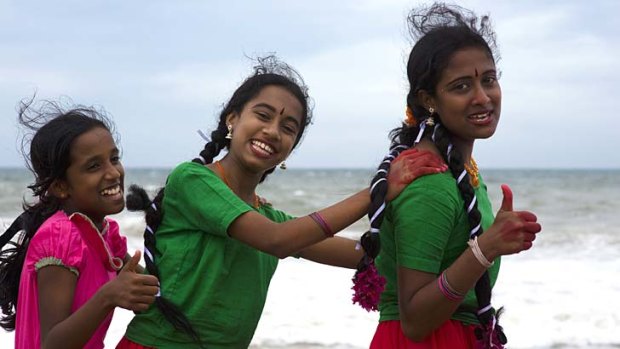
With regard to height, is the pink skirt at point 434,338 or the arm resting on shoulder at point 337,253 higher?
the arm resting on shoulder at point 337,253

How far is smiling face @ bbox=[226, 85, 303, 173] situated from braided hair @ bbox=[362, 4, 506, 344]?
0.39 metres

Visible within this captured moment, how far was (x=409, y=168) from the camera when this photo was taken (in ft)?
7.57

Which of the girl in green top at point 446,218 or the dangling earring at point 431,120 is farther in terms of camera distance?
the dangling earring at point 431,120

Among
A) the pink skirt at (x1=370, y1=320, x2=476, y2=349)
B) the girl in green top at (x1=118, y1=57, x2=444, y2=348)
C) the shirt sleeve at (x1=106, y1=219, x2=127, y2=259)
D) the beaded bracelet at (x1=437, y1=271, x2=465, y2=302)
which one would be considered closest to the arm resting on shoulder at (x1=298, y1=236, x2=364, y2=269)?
the girl in green top at (x1=118, y1=57, x2=444, y2=348)

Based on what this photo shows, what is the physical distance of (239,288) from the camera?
2.67 metres

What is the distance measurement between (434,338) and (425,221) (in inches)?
15.1

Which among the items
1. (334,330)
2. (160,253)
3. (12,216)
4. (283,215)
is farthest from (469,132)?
(12,216)

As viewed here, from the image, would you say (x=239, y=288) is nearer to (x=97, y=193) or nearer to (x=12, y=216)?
(x=97, y=193)

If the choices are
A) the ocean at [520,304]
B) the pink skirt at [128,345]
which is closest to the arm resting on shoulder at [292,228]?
the pink skirt at [128,345]

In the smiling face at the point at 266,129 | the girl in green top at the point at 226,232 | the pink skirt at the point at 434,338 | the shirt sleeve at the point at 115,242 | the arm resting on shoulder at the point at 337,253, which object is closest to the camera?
the pink skirt at the point at 434,338

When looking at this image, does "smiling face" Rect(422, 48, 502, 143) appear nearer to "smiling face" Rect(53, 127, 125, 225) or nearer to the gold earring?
the gold earring

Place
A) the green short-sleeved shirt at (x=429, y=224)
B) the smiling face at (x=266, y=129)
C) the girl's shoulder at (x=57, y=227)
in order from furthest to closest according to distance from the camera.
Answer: the smiling face at (x=266, y=129) < the girl's shoulder at (x=57, y=227) < the green short-sleeved shirt at (x=429, y=224)

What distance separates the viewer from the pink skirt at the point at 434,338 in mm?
2381

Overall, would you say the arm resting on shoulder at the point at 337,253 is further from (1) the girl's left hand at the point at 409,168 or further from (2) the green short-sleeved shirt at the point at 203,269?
(1) the girl's left hand at the point at 409,168
